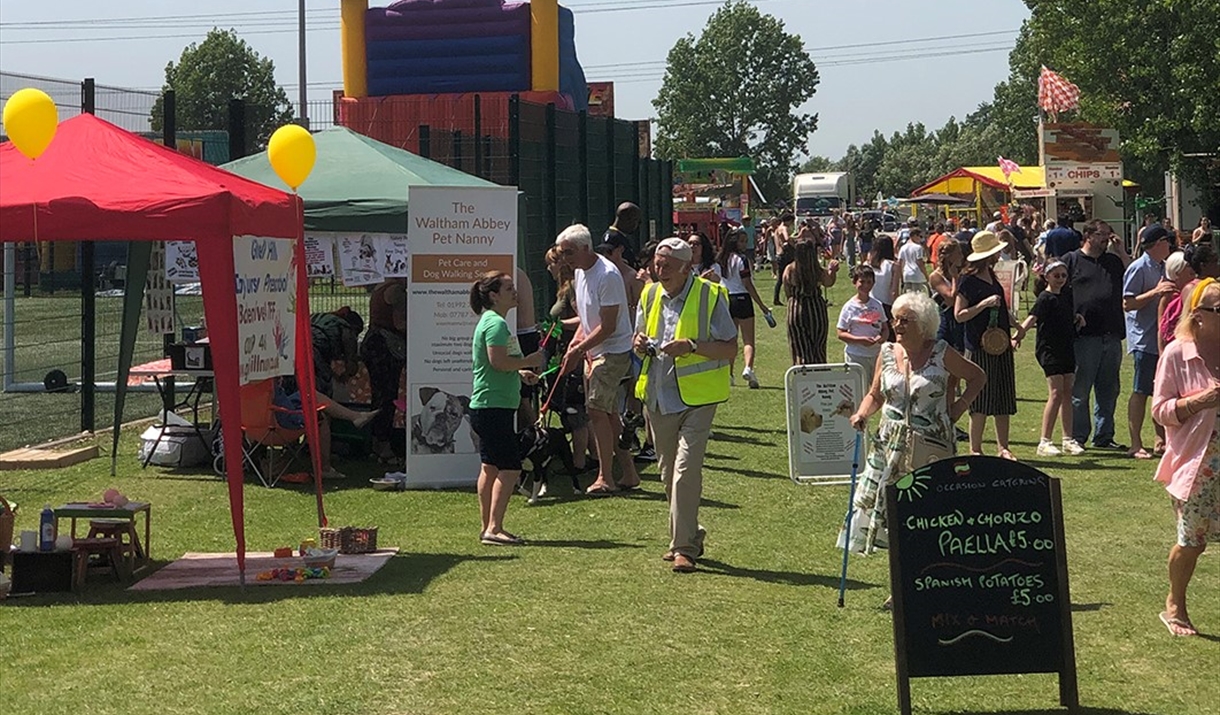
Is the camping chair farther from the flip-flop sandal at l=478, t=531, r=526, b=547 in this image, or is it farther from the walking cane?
the walking cane

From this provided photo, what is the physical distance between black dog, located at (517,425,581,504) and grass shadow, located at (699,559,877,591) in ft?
7.78

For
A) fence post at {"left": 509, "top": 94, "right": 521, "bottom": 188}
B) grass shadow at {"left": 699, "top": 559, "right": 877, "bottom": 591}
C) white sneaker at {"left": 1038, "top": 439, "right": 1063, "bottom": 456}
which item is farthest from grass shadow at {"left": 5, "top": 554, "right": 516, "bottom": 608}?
fence post at {"left": 509, "top": 94, "right": 521, "bottom": 188}

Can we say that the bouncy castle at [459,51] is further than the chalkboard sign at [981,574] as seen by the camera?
Yes

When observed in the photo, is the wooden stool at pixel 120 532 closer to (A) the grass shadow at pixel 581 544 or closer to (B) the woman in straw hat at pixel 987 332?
(A) the grass shadow at pixel 581 544

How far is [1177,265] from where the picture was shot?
11.7 metres

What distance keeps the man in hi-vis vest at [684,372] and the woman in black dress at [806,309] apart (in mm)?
5142

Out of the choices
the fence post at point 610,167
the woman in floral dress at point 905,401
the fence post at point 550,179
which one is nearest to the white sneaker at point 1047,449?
the woman in floral dress at point 905,401

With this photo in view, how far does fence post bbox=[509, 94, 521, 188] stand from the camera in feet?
53.7

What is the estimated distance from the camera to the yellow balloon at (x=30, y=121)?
8320 mm

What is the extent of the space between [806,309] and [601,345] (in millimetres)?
3320

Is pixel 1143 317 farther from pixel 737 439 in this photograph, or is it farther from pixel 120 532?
pixel 120 532

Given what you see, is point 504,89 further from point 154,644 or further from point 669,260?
point 154,644

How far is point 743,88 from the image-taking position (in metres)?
125

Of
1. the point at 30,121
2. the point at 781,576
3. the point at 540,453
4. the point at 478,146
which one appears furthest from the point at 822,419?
the point at 478,146
